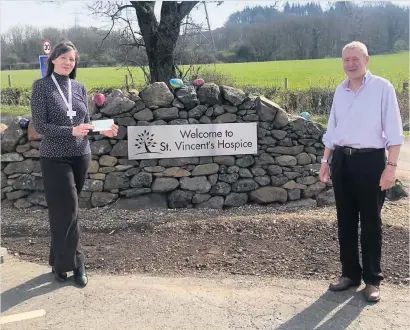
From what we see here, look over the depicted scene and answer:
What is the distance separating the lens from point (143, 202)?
6105mm

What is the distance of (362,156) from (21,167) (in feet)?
14.6

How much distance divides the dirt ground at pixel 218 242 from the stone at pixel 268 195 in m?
0.32

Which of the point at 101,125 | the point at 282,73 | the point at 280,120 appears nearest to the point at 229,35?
the point at 280,120

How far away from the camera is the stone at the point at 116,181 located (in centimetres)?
603

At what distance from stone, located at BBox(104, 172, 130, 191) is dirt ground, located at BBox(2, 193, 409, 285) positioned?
0.37m

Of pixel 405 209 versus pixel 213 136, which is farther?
pixel 213 136

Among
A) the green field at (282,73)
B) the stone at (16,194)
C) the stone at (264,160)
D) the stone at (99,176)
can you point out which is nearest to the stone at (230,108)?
the stone at (264,160)

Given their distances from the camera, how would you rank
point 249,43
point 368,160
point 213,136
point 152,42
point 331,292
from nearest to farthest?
point 368,160
point 331,292
point 213,136
point 152,42
point 249,43

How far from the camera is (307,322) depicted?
126 inches

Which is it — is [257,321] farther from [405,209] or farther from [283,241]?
[405,209]

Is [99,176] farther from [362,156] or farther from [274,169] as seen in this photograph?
[362,156]

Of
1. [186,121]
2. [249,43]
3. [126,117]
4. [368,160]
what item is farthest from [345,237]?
[249,43]

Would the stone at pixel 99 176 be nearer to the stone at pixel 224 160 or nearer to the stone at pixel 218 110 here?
the stone at pixel 224 160

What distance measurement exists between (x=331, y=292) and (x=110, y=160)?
134 inches
